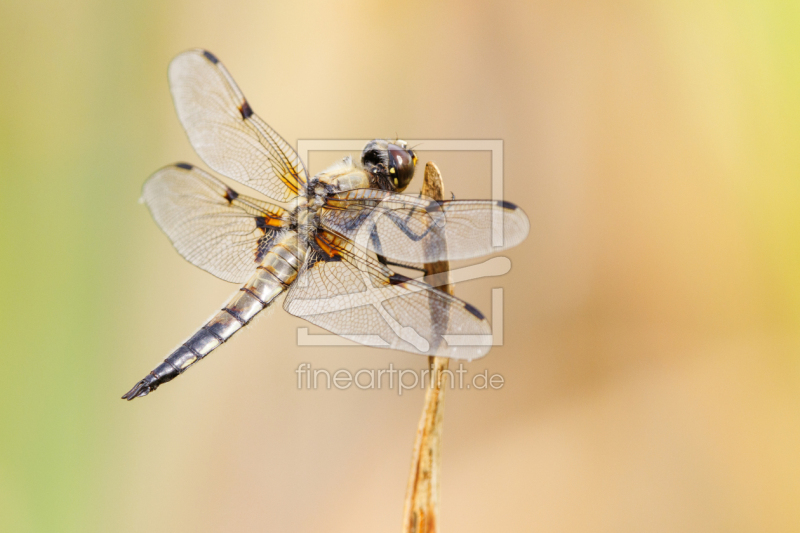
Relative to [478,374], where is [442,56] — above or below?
above

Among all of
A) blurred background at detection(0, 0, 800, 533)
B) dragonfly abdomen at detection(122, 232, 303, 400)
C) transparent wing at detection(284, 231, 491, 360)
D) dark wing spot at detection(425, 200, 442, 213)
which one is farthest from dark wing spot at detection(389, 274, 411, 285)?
blurred background at detection(0, 0, 800, 533)

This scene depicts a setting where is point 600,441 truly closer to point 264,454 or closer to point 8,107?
point 264,454

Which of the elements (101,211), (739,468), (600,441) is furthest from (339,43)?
(739,468)

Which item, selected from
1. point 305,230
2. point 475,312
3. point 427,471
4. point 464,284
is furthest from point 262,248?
point 464,284

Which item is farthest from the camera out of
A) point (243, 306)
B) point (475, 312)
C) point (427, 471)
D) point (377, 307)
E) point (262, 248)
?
point (262, 248)

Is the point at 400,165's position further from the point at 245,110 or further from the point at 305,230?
the point at 245,110

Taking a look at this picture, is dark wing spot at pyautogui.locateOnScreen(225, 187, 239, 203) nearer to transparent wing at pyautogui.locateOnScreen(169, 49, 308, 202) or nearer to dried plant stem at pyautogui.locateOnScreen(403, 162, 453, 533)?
transparent wing at pyautogui.locateOnScreen(169, 49, 308, 202)
